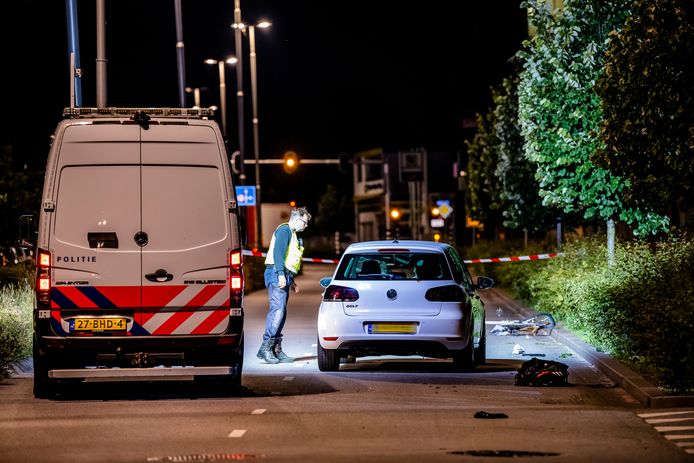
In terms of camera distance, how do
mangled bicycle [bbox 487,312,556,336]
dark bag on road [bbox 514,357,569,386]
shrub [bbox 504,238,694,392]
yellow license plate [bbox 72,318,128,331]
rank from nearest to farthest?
shrub [bbox 504,238,694,392] → yellow license plate [bbox 72,318,128,331] → dark bag on road [bbox 514,357,569,386] → mangled bicycle [bbox 487,312,556,336]

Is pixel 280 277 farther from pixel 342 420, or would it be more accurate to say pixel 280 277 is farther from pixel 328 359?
pixel 342 420

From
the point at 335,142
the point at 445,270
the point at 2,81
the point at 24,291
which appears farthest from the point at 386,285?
the point at 335,142

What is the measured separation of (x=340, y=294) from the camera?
53.1 ft

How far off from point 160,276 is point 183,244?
364 mm

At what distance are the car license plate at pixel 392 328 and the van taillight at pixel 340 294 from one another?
375 millimetres

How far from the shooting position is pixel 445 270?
1634 cm

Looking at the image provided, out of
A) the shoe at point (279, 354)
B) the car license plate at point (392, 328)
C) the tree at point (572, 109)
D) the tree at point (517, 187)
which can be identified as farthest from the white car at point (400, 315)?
the tree at point (517, 187)

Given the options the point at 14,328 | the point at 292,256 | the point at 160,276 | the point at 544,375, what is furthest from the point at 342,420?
the point at 14,328

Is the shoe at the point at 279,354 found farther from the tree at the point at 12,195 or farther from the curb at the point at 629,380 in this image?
the tree at the point at 12,195

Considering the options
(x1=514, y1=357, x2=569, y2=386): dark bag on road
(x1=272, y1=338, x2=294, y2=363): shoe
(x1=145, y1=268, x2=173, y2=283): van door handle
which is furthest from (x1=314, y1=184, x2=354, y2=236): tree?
(x1=145, y1=268, x2=173, y2=283): van door handle

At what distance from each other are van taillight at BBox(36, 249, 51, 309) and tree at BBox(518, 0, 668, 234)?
1085 cm

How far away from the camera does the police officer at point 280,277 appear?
1741 centimetres

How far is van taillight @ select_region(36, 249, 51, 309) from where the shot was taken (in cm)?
1345

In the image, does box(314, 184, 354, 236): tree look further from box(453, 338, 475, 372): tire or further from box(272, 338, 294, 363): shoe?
box(453, 338, 475, 372): tire
